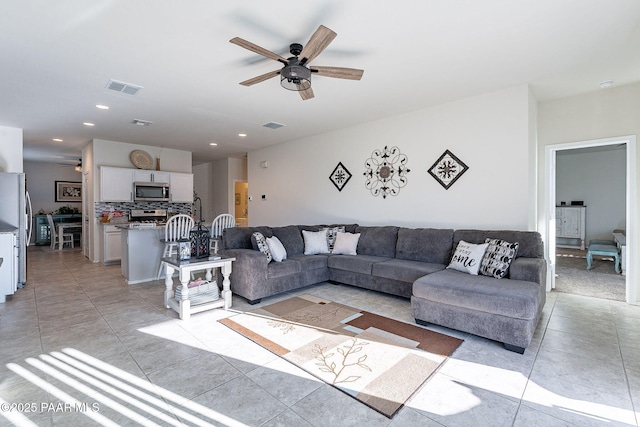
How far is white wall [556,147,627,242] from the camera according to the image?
691cm

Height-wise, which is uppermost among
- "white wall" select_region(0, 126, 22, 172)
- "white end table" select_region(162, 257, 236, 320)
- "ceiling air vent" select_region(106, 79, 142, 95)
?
"ceiling air vent" select_region(106, 79, 142, 95)

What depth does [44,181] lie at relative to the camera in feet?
30.3

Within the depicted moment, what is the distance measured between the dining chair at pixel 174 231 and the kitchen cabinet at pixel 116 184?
2.36 m

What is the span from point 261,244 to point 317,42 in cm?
242

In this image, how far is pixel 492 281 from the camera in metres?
2.76

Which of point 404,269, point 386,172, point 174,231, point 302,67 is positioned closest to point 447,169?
point 386,172

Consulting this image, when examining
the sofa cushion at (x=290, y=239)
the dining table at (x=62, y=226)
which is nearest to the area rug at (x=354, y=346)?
the sofa cushion at (x=290, y=239)

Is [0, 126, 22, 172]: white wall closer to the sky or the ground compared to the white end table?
closer to the sky

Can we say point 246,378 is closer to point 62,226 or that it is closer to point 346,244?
point 346,244

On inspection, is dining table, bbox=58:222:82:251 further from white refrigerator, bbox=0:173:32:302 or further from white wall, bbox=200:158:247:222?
white refrigerator, bbox=0:173:32:302

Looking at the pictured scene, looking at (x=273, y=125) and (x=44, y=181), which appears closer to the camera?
(x=273, y=125)

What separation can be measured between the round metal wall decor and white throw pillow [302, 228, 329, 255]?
1.19m

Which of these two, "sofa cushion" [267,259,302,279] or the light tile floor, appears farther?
"sofa cushion" [267,259,302,279]

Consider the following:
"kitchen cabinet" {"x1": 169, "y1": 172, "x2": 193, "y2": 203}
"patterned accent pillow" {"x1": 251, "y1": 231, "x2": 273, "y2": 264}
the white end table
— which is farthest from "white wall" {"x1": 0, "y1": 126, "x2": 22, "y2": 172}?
"patterned accent pillow" {"x1": 251, "y1": 231, "x2": 273, "y2": 264}
